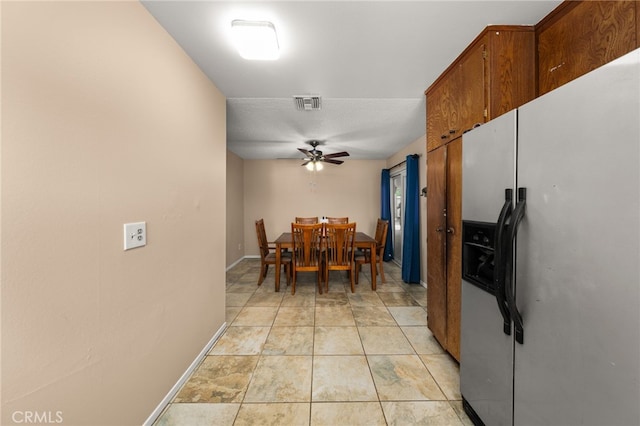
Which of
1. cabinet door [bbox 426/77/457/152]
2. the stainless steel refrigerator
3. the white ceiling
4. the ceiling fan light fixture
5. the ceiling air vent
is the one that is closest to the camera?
the stainless steel refrigerator

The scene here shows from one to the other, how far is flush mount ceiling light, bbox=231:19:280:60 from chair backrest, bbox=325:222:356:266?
2003 mm

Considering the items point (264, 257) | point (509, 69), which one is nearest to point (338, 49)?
point (509, 69)

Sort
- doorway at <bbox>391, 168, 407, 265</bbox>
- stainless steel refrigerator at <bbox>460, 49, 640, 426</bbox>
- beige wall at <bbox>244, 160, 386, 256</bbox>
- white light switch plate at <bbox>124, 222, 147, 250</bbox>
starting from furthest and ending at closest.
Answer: beige wall at <bbox>244, 160, 386, 256</bbox>
doorway at <bbox>391, 168, 407, 265</bbox>
white light switch plate at <bbox>124, 222, 147, 250</bbox>
stainless steel refrigerator at <bbox>460, 49, 640, 426</bbox>

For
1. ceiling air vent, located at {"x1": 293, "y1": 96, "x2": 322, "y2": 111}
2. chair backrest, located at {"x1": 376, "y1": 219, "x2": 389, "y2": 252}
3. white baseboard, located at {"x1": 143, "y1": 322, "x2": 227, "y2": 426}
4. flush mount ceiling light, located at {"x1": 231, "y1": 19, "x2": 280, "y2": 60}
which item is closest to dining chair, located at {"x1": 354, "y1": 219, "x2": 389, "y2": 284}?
chair backrest, located at {"x1": 376, "y1": 219, "x2": 389, "y2": 252}

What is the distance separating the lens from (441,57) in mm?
1612

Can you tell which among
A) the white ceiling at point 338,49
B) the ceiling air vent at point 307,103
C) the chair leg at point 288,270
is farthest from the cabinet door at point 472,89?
the chair leg at point 288,270

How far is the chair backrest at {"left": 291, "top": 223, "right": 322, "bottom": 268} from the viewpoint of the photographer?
2.91 m

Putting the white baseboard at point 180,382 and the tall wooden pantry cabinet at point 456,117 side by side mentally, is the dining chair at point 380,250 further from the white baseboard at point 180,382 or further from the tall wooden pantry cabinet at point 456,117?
the white baseboard at point 180,382

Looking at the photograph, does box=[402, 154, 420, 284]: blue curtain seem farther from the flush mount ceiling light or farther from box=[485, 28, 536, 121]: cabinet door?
the flush mount ceiling light

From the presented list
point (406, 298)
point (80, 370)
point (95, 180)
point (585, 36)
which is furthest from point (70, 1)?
point (406, 298)

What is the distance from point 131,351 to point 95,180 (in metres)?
0.87

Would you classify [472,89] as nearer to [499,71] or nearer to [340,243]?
[499,71]

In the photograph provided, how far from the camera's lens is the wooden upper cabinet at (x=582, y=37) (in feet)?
3.23

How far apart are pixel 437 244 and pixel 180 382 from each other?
217cm
